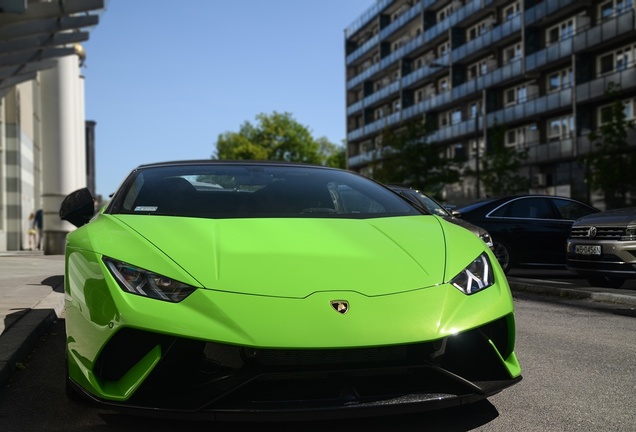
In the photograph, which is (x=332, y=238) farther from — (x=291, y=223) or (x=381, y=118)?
(x=381, y=118)

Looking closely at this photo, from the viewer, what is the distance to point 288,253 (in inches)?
132

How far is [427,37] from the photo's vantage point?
54.7m

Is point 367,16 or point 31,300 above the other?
point 367,16

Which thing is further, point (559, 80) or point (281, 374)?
point (559, 80)

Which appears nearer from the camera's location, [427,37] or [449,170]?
[449,170]

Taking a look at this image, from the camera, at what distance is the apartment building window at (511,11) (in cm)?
4300

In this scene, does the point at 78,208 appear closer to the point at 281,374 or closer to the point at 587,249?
the point at 281,374

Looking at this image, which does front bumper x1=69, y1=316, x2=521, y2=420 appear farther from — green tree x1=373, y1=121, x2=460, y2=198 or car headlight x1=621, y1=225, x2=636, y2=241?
green tree x1=373, y1=121, x2=460, y2=198

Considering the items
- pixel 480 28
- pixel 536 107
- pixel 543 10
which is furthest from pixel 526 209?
pixel 480 28

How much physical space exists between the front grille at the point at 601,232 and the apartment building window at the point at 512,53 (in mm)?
34342

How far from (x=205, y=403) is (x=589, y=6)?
125ft

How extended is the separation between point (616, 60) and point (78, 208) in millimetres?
34934

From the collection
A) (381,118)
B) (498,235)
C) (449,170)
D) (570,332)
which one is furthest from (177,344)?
(381,118)

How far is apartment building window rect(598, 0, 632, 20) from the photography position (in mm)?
33406
